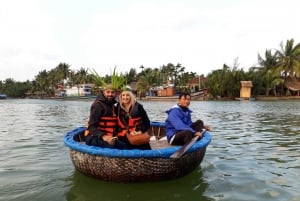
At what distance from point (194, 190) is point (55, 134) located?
25.8ft

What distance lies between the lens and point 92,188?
5199 mm

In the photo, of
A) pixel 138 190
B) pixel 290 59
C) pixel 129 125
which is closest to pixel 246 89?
pixel 290 59

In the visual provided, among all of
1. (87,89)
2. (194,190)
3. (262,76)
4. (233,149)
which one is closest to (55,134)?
(233,149)

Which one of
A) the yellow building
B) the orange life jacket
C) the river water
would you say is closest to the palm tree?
the yellow building

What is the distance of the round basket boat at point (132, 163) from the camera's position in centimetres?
489

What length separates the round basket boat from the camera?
Result: 489cm

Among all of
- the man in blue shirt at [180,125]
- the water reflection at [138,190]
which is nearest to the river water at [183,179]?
the water reflection at [138,190]

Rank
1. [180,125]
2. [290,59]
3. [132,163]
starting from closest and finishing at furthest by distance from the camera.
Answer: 1. [132,163]
2. [180,125]
3. [290,59]

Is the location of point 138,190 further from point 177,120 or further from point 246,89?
point 246,89

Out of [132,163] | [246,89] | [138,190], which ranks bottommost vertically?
[138,190]

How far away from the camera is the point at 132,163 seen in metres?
4.92

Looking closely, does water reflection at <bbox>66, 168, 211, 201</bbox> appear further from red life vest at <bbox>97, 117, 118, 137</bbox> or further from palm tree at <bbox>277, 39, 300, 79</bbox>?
palm tree at <bbox>277, 39, 300, 79</bbox>

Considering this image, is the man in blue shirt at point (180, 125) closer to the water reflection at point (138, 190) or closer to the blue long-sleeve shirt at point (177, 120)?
the blue long-sleeve shirt at point (177, 120)

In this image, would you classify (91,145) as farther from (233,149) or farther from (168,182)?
(233,149)
